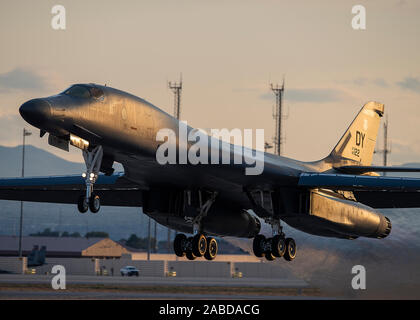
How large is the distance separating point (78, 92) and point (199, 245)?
9.43 meters

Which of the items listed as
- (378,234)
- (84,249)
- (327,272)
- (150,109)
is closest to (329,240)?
(327,272)

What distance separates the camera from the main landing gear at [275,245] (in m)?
34.0

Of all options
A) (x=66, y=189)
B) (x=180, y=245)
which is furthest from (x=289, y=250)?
(x=66, y=189)

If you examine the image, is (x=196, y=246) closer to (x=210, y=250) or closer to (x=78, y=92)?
(x=210, y=250)

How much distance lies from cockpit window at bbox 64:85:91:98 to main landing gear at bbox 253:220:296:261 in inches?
436

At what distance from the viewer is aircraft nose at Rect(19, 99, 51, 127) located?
24.2m

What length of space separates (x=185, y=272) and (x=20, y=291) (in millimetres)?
28609

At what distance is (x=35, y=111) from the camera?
2420 centimetres

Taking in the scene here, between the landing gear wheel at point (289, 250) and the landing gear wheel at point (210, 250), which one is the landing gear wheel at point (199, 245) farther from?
the landing gear wheel at point (289, 250)

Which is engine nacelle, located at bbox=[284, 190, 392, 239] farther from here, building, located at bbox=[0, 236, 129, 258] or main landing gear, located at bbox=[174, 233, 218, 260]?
building, located at bbox=[0, 236, 129, 258]

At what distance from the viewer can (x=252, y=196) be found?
3278 cm

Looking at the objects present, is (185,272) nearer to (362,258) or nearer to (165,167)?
(362,258)

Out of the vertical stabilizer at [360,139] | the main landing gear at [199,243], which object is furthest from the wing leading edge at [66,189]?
the vertical stabilizer at [360,139]

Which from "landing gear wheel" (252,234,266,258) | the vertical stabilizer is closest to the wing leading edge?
"landing gear wheel" (252,234,266,258)
